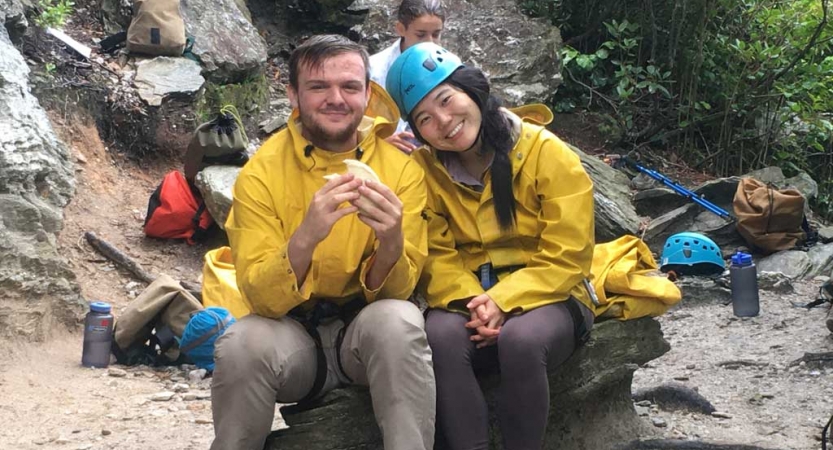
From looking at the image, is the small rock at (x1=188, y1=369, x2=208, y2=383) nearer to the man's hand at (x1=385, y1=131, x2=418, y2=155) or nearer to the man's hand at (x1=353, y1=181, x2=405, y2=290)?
the man's hand at (x1=385, y1=131, x2=418, y2=155)

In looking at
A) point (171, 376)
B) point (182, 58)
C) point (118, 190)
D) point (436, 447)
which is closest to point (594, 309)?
point (436, 447)

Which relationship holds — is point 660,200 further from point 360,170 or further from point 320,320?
point 360,170

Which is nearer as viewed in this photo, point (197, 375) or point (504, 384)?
point (504, 384)

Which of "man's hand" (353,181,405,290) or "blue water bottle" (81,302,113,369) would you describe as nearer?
"man's hand" (353,181,405,290)

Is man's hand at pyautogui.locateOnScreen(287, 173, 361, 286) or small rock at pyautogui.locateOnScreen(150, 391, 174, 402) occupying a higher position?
man's hand at pyautogui.locateOnScreen(287, 173, 361, 286)

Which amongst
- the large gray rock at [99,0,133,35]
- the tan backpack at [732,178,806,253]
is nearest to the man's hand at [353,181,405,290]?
the tan backpack at [732,178,806,253]

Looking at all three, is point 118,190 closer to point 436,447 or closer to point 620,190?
point 620,190

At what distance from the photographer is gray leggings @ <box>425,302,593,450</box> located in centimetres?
301

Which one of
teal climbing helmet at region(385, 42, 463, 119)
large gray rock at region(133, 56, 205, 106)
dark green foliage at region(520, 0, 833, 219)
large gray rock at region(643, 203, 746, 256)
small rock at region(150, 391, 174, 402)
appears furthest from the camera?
dark green foliage at region(520, 0, 833, 219)

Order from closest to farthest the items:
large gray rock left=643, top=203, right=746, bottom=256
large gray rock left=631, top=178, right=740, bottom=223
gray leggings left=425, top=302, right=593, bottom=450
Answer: gray leggings left=425, top=302, right=593, bottom=450, large gray rock left=643, top=203, right=746, bottom=256, large gray rock left=631, top=178, right=740, bottom=223

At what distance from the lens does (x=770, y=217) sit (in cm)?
786

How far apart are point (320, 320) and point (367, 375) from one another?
0.90 ft

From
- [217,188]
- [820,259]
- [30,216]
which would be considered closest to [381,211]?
[30,216]

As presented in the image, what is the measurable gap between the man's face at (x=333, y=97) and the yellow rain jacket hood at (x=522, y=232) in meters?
0.38
